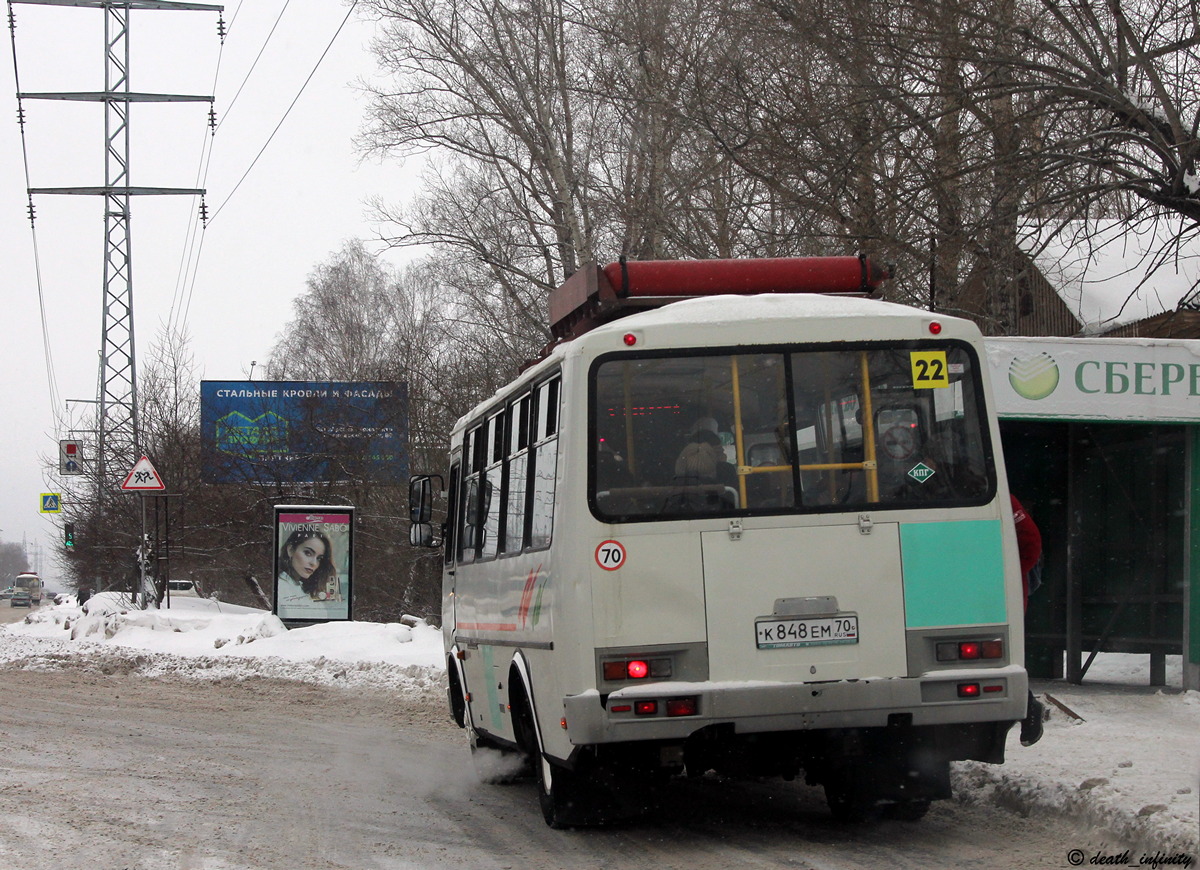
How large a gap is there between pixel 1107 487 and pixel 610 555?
8713 mm

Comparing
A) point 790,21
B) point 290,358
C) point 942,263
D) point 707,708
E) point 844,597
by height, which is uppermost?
point 290,358

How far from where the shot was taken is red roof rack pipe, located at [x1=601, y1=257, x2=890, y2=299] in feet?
25.6

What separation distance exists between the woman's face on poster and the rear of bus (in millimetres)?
17791

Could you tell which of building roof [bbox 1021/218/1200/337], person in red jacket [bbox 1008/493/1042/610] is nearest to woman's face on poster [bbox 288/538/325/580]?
building roof [bbox 1021/218/1200/337]

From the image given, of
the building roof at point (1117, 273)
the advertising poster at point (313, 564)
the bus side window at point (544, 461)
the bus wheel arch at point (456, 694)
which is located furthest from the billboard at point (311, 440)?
the bus side window at point (544, 461)

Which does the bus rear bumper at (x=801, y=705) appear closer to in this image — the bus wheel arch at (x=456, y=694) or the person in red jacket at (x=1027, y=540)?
the person in red jacket at (x=1027, y=540)

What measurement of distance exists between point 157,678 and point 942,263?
38.7 feet

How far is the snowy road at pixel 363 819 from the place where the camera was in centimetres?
655

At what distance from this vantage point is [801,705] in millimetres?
6473

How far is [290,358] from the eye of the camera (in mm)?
61062

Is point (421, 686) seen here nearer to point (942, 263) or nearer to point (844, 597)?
point (942, 263)

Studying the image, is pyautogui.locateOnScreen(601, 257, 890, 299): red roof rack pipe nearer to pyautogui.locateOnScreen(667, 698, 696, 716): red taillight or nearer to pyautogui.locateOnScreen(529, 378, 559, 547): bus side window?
pyautogui.locateOnScreen(529, 378, 559, 547): bus side window

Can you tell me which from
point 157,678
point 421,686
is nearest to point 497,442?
point 421,686

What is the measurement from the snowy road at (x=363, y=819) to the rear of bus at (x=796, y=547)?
463 millimetres
